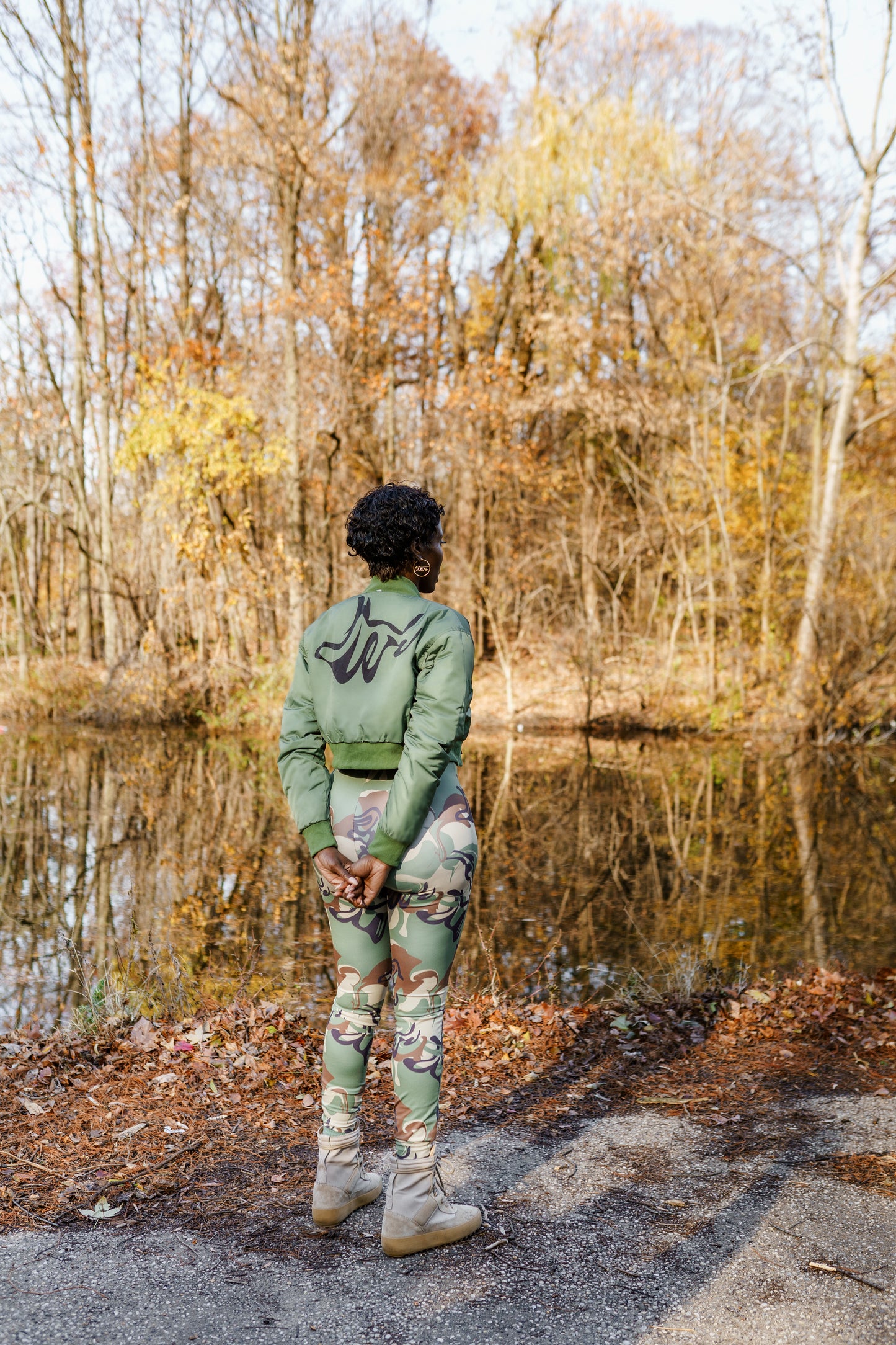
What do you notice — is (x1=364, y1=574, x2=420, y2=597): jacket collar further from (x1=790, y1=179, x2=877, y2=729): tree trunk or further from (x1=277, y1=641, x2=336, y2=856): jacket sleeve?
(x1=790, y1=179, x2=877, y2=729): tree trunk

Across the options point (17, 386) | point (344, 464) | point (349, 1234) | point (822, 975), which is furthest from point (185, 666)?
point (349, 1234)

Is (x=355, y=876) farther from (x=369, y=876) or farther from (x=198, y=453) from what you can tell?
(x=198, y=453)

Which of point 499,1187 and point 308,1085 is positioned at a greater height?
point 499,1187

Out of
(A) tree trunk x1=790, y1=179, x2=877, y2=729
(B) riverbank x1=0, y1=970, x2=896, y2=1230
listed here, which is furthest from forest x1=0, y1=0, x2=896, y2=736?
(B) riverbank x1=0, y1=970, x2=896, y2=1230

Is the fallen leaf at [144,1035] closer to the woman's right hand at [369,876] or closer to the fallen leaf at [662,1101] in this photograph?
the fallen leaf at [662,1101]

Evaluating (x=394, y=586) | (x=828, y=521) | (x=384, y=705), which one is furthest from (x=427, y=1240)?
(x=828, y=521)

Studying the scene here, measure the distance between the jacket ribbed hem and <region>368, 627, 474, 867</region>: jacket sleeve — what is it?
0.19 feet

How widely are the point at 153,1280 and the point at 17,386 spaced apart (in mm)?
26775

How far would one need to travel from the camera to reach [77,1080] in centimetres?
418

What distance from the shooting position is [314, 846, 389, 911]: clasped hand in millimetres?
2715

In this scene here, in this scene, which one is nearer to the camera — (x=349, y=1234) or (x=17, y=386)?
(x=349, y=1234)

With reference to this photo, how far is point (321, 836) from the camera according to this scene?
9.23 feet

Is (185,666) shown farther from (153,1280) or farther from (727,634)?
(153,1280)

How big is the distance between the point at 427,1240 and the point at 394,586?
1.77 m
